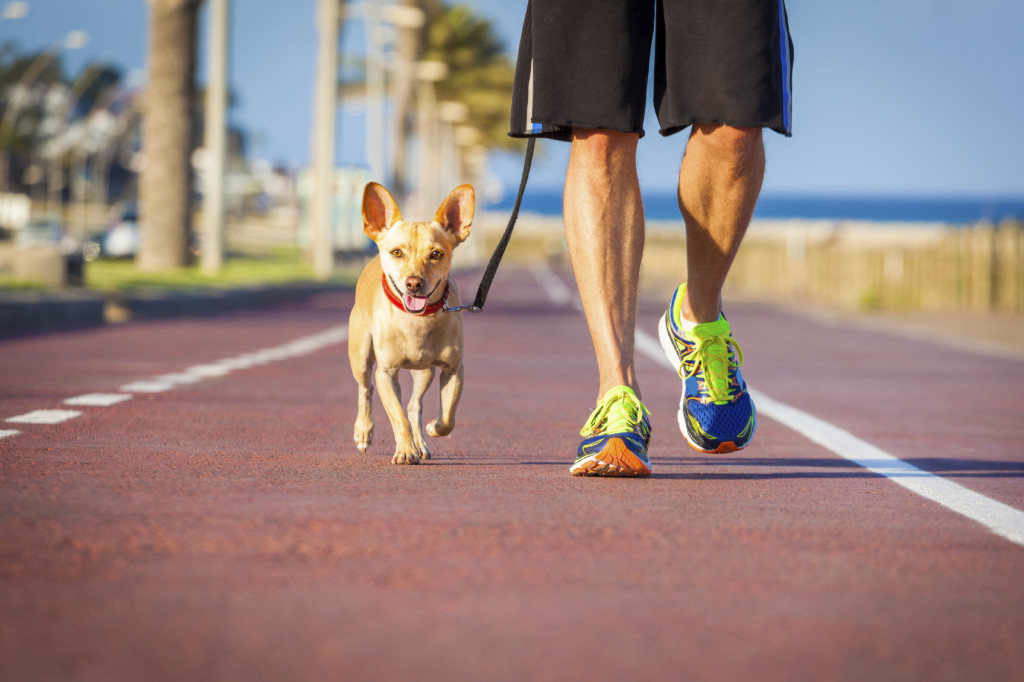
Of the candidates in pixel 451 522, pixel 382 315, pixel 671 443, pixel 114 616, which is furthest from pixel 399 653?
pixel 671 443

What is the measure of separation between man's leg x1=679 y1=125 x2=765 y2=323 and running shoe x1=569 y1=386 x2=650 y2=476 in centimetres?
57

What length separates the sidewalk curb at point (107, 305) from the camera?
1578 centimetres

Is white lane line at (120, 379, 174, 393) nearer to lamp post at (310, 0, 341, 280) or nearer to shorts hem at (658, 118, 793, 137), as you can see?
shorts hem at (658, 118, 793, 137)

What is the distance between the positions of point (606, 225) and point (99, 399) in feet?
10.9

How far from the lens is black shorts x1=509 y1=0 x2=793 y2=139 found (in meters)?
5.12

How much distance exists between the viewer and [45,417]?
6734 mm

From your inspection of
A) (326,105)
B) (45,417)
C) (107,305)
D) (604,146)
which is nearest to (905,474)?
(604,146)

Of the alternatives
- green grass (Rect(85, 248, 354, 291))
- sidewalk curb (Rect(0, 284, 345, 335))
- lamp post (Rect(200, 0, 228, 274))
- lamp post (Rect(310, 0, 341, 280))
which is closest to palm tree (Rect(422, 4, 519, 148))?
lamp post (Rect(310, 0, 341, 280))

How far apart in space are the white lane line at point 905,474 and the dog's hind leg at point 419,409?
5.16 ft

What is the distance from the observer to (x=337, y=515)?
159 inches

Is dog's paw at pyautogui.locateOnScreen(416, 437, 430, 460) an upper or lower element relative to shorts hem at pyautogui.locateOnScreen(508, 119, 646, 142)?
lower

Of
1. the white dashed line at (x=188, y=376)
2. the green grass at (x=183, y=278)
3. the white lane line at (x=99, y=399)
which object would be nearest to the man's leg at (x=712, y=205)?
the white dashed line at (x=188, y=376)

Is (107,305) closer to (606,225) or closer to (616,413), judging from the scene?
(606,225)

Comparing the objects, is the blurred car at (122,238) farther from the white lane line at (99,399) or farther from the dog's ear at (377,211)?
the dog's ear at (377,211)
